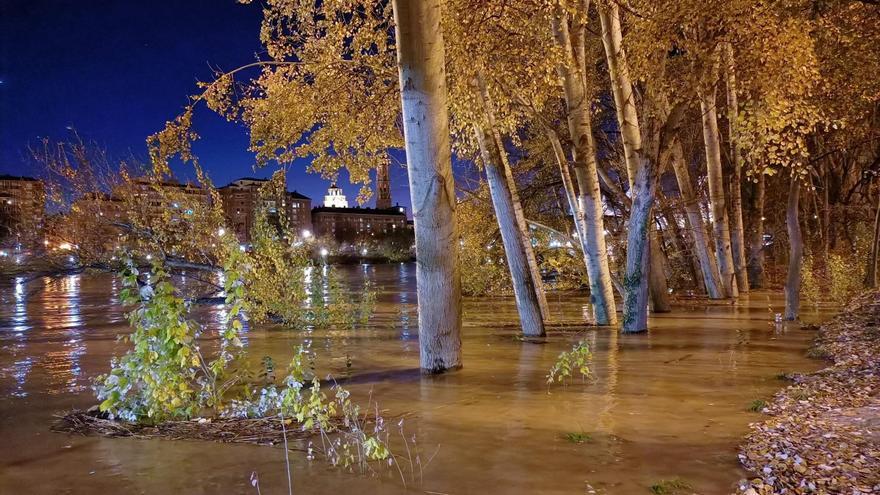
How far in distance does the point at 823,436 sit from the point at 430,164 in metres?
5.54

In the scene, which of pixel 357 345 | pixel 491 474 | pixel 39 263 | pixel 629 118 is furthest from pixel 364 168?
pixel 491 474

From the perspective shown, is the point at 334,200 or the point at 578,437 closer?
the point at 578,437

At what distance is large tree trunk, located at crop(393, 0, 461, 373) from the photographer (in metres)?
8.86

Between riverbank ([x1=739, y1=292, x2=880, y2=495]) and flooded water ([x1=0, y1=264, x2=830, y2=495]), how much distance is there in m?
0.27

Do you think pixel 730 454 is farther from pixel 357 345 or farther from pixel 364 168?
pixel 364 168

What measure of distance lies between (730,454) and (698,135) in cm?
2221

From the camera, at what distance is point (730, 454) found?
18.5 feet

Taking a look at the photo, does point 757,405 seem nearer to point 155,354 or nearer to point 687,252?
point 155,354

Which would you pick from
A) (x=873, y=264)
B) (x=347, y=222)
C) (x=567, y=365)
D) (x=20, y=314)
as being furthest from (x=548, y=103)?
(x=347, y=222)

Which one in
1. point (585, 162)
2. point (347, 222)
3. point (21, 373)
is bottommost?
point (21, 373)

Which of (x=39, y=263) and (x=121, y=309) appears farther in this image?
(x=121, y=309)

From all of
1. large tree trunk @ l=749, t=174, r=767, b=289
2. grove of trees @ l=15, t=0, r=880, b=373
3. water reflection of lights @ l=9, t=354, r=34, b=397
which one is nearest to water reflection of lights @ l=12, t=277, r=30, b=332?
water reflection of lights @ l=9, t=354, r=34, b=397

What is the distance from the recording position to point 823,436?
5.73 meters

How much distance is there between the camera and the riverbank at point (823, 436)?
15.6 feet
